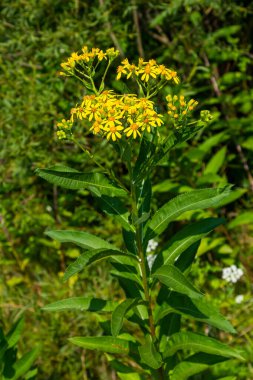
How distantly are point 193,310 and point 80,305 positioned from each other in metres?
0.40

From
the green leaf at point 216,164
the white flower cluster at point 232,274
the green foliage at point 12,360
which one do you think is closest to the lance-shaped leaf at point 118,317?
the green foliage at point 12,360

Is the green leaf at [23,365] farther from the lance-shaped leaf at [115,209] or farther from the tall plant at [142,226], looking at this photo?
the lance-shaped leaf at [115,209]

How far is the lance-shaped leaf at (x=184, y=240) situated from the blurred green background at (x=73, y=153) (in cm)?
137

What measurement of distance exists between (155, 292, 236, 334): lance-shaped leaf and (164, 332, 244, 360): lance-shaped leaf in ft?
0.27

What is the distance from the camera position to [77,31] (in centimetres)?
387

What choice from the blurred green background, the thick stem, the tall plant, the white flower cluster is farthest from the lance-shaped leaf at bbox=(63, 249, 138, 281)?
the white flower cluster

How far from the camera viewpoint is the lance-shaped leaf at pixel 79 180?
1.81 m

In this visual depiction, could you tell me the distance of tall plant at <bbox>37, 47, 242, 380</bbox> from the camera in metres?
1.83

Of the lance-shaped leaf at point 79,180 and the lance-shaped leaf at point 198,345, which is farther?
the lance-shaped leaf at point 198,345

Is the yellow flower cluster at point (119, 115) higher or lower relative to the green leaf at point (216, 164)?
higher

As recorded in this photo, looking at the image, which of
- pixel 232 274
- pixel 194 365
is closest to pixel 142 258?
pixel 194 365

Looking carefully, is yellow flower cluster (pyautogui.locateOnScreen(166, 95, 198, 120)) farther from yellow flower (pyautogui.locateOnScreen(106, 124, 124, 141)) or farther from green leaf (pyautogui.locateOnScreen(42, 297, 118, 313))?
green leaf (pyautogui.locateOnScreen(42, 297, 118, 313))

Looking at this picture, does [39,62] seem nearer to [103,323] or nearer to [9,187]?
[9,187]

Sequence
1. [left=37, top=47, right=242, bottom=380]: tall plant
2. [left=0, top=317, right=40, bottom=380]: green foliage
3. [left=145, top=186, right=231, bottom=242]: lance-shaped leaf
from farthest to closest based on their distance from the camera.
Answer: [left=0, top=317, right=40, bottom=380]: green foliage
[left=145, top=186, right=231, bottom=242]: lance-shaped leaf
[left=37, top=47, right=242, bottom=380]: tall plant
